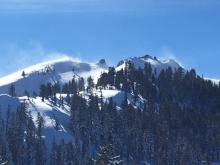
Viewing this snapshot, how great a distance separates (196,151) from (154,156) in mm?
15581

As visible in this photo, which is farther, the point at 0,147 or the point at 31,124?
the point at 31,124

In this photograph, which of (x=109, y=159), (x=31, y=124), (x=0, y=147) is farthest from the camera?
(x=31, y=124)

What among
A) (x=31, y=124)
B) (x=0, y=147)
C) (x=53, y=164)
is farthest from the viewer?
(x=31, y=124)

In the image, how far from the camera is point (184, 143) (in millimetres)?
189500

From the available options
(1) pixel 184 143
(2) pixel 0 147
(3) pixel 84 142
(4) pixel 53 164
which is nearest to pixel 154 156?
(1) pixel 184 143

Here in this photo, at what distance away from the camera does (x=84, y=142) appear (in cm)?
19062

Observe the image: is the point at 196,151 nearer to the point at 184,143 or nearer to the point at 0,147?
the point at 184,143

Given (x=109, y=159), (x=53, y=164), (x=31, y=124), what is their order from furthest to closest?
1. (x=31, y=124)
2. (x=53, y=164)
3. (x=109, y=159)

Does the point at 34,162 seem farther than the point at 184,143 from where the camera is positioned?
No

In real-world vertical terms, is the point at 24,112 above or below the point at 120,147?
above

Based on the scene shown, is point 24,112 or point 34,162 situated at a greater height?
point 24,112

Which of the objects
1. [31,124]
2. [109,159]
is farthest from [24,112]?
[109,159]

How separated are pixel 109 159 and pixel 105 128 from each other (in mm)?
151572

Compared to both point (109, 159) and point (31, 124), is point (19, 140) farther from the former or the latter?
point (109, 159)
